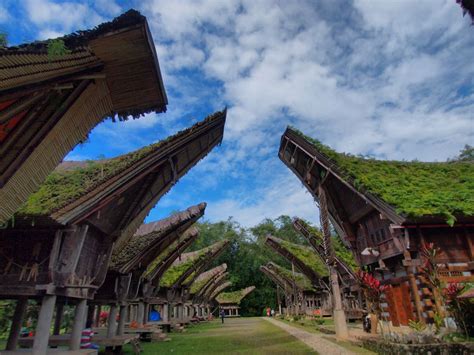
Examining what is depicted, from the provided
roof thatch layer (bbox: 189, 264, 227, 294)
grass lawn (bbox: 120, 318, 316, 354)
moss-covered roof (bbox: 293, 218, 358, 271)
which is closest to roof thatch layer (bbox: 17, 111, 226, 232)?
grass lawn (bbox: 120, 318, 316, 354)

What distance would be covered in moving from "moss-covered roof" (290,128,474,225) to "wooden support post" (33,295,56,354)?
10290mm

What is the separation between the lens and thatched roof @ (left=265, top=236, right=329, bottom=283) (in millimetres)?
26266

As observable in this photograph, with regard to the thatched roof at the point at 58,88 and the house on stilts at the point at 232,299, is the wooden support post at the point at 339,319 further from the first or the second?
the house on stilts at the point at 232,299

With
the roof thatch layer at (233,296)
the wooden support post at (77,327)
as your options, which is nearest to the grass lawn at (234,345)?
the wooden support post at (77,327)

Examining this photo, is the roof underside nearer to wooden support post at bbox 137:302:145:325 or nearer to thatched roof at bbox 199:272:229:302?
wooden support post at bbox 137:302:145:325

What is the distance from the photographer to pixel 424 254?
10359 mm

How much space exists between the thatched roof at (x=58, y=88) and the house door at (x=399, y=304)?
12052mm

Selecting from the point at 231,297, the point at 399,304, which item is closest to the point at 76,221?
the point at 399,304

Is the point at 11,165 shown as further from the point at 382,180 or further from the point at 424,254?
the point at 382,180

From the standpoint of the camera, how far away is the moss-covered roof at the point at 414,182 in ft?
33.5

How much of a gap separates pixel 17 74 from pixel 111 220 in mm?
9033

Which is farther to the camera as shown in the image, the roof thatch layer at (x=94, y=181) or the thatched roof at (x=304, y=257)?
the thatched roof at (x=304, y=257)

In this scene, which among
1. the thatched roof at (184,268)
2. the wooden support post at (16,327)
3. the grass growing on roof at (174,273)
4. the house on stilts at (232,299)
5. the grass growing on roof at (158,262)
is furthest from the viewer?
the house on stilts at (232,299)

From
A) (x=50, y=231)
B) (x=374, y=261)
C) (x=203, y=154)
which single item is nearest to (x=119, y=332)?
(x=50, y=231)
